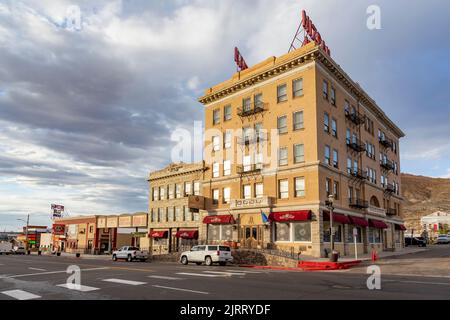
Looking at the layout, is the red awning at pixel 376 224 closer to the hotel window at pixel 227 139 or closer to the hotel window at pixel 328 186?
the hotel window at pixel 328 186

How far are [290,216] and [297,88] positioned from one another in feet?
42.7

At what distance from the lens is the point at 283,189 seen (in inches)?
1564

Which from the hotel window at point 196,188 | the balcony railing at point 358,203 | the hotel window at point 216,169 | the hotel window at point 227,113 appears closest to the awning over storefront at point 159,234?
the hotel window at point 196,188

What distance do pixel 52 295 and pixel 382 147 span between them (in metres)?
52.0

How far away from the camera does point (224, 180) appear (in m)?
46.3

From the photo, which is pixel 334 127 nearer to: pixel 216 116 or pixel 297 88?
pixel 297 88

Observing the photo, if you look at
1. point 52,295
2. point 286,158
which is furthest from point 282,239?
point 52,295

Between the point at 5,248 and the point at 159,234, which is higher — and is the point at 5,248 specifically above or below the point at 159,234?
below

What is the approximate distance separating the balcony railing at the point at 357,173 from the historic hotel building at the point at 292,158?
0.15 metres

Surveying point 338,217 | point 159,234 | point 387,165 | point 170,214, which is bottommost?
point 159,234

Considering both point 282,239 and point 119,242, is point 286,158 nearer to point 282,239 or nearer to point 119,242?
point 282,239

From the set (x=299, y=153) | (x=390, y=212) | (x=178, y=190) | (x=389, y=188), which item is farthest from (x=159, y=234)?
(x=389, y=188)

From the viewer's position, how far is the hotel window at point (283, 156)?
132 ft

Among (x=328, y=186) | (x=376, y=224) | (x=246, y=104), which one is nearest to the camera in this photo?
(x=328, y=186)
